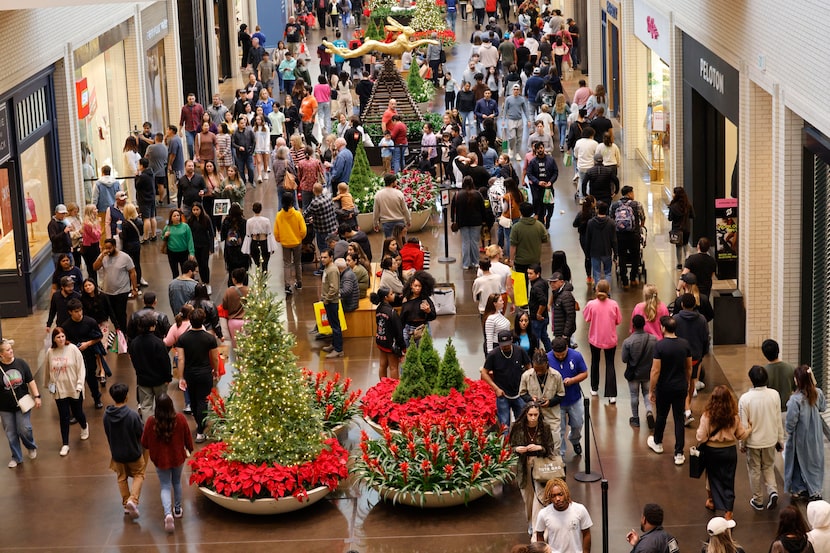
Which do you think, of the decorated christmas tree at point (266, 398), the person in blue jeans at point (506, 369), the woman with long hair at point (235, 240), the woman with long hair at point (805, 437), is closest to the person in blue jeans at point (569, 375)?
the person in blue jeans at point (506, 369)

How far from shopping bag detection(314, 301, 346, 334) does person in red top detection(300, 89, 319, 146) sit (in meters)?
A: 13.6

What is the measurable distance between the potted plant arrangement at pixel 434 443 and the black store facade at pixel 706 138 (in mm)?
7102

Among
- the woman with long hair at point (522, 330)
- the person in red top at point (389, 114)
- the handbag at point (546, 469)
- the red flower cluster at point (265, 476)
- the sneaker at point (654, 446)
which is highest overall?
the person in red top at point (389, 114)

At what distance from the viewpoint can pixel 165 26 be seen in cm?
3347

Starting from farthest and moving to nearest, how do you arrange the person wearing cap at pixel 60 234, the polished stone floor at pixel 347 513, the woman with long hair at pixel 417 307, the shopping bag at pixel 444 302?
the shopping bag at pixel 444 302
the person wearing cap at pixel 60 234
the woman with long hair at pixel 417 307
the polished stone floor at pixel 347 513

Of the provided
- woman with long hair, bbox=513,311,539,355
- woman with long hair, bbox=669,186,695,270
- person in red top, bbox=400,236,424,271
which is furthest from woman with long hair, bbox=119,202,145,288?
woman with long hair, bbox=669,186,695,270

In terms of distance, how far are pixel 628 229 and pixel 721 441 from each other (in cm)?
812

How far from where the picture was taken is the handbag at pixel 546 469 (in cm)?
1251

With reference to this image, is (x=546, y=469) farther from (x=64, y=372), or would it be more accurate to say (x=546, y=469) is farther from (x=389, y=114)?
(x=389, y=114)

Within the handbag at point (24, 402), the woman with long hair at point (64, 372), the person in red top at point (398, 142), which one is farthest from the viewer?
the person in red top at point (398, 142)

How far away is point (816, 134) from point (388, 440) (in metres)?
5.72

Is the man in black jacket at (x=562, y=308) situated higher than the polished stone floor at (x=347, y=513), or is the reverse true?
the man in black jacket at (x=562, y=308)

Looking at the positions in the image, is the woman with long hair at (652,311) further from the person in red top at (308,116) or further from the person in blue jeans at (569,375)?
the person in red top at (308,116)

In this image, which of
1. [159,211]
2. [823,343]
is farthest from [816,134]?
[159,211]
